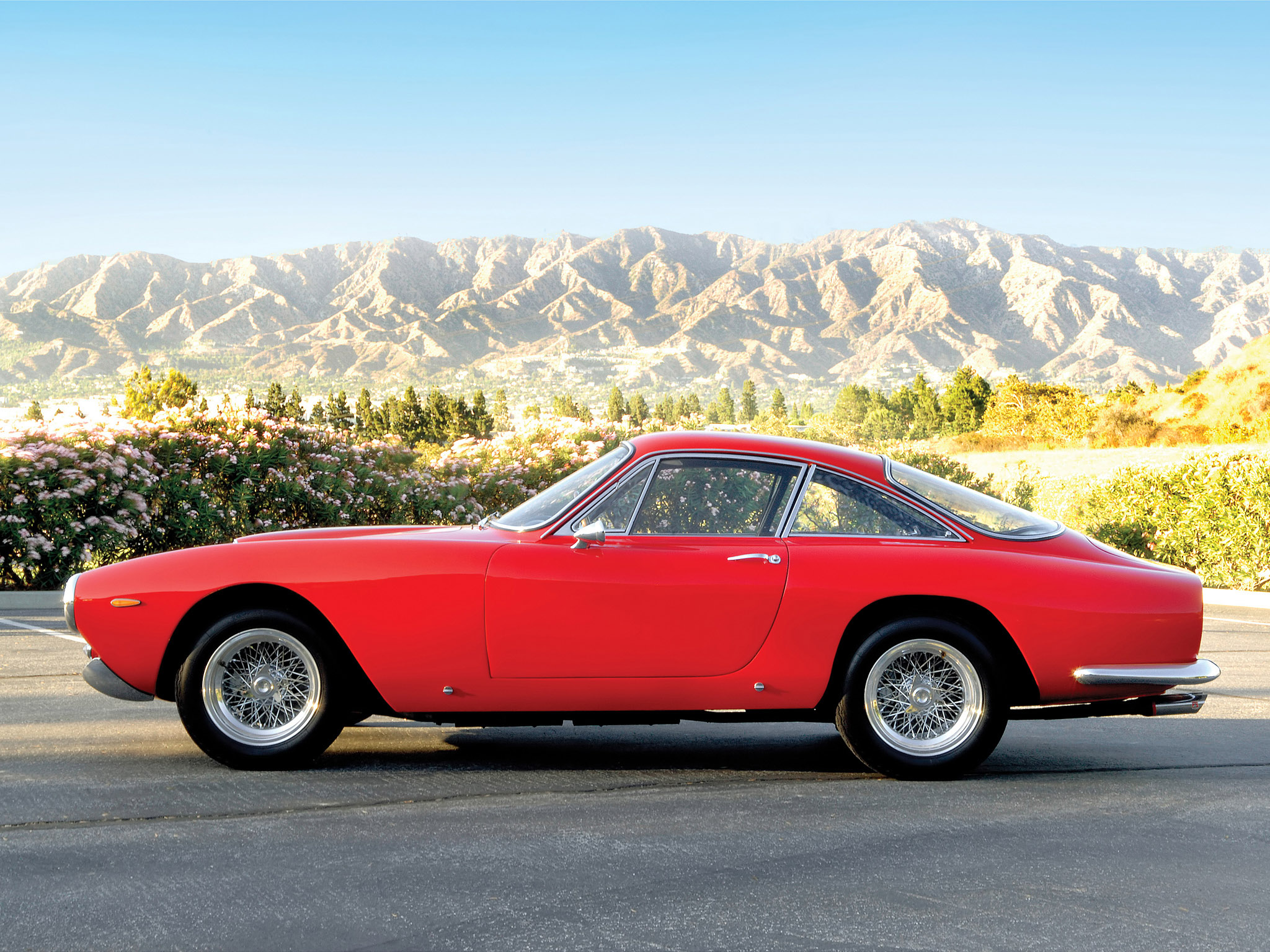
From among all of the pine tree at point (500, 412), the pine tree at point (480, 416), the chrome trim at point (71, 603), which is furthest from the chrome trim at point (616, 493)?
the pine tree at point (500, 412)

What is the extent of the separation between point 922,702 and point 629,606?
1418 mm

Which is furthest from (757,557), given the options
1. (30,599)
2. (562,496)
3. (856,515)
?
(30,599)

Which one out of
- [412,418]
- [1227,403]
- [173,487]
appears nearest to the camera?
[173,487]

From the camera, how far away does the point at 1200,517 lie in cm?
1489

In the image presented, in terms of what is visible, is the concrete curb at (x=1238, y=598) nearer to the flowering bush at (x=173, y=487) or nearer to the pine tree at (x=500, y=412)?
the flowering bush at (x=173, y=487)

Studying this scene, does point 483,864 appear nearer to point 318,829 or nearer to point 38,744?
point 318,829

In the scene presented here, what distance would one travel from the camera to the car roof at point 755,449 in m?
5.52

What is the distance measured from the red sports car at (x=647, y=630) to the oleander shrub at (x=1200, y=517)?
10.4 m

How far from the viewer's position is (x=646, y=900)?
3688 mm

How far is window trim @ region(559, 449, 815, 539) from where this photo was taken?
17.4 ft

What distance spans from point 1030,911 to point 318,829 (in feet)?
8.35

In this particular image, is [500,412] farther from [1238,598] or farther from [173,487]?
[1238,598]

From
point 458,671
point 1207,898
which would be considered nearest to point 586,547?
point 458,671

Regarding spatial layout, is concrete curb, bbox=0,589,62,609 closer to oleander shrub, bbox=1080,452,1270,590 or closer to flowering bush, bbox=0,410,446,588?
flowering bush, bbox=0,410,446,588
